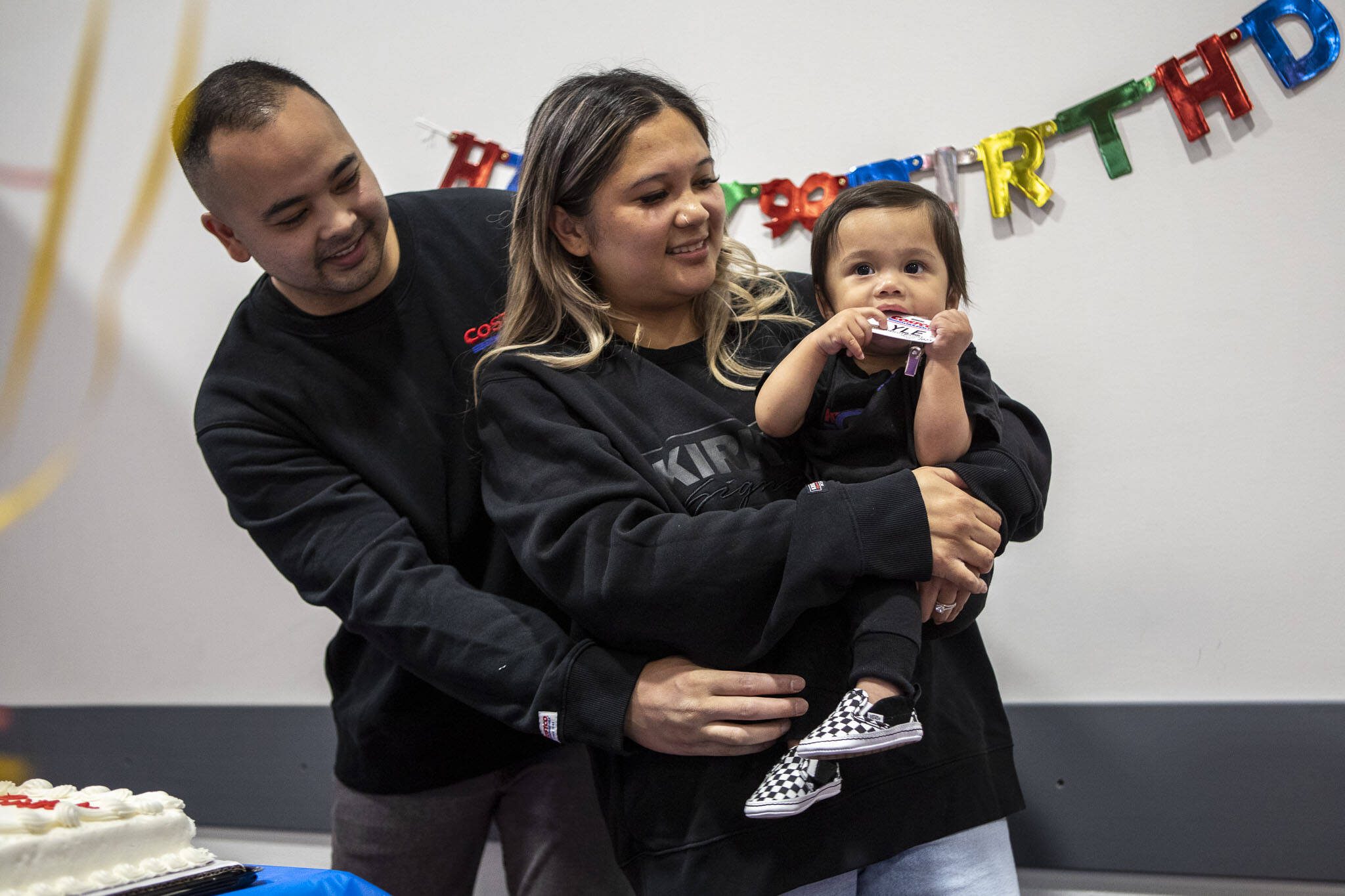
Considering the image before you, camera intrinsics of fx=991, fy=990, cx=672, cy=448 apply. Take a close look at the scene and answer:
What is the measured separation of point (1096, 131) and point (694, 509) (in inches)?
39.8

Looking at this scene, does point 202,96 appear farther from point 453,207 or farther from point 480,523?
point 480,523

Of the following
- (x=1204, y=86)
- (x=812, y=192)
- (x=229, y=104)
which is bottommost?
(x=1204, y=86)

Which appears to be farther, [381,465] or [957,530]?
[381,465]

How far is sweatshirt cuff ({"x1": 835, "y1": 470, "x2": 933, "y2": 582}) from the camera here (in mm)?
1062

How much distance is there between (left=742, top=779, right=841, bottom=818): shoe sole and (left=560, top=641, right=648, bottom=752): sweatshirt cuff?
0.60 feet

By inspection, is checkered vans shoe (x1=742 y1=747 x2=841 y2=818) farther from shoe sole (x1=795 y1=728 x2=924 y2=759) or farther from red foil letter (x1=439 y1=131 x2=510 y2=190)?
red foil letter (x1=439 y1=131 x2=510 y2=190)

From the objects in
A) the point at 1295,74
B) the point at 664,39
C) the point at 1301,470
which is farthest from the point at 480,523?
the point at 1295,74

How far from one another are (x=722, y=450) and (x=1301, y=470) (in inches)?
38.7

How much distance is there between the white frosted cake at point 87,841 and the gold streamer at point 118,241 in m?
1.41

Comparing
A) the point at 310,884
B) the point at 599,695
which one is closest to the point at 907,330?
the point at 599,695

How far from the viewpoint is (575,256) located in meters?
1.38

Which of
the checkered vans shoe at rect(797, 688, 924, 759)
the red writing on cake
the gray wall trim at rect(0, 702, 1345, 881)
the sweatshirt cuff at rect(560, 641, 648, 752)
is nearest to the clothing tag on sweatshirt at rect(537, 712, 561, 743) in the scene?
the sweatshirt cuff at rect(560, 641, 648, 752)

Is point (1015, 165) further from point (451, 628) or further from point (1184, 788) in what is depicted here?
point (451, 628)

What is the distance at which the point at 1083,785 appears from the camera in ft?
5.38
